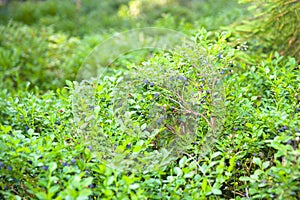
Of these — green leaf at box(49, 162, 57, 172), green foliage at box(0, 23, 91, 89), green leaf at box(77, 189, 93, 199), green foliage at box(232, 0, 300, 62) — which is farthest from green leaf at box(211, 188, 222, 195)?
green foliage at box(0, 23, 91, 89)

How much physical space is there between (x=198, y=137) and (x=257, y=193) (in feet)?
1.41

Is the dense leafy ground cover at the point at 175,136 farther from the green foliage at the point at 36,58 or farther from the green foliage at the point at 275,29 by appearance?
the green foliage at the point at 36,58

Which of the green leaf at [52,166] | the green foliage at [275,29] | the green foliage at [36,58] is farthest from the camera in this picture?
the green foliage at [36,58]

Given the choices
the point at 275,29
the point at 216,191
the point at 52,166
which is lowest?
the point at 216,191

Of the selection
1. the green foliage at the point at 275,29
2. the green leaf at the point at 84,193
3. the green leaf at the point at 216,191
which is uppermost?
the green foliage at the point at 275,29

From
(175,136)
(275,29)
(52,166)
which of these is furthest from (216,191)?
(275,29)

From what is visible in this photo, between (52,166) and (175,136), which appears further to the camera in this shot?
(175,136)

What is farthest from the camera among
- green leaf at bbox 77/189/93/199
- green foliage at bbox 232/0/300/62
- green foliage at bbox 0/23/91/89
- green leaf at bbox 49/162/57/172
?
green foliage at bbox 0/23/91/89

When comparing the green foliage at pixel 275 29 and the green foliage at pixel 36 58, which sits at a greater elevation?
the green foliage at pixel 275 29

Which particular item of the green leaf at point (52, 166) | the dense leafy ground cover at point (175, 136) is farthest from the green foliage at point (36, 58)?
the green leaf at point (52, 166)

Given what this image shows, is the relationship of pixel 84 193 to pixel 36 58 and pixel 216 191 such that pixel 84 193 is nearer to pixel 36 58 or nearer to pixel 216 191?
pixel 216 191

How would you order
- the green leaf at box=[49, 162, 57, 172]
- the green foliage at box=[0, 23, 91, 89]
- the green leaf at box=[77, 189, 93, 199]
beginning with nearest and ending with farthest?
1. the green leaf at box=[77, 189, 93, 199]
2. the green leaf at box=[49, 162, 57, 172]
3. the green foliage at box=[0, 23, 91, 89]

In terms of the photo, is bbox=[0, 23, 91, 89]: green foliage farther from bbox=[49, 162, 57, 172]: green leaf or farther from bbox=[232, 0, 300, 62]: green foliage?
bbox=[49, 162, 57, 172]: green leaf

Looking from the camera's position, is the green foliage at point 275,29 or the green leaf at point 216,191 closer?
the green leaf at point 216,191
